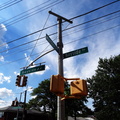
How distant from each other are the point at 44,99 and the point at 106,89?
19342 mm

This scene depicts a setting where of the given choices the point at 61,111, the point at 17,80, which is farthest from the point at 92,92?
the point at 61,111

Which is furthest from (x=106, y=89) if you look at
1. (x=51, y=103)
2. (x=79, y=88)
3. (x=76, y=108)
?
(x=79, y=88)

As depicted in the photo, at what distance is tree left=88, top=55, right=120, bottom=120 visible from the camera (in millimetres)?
26234

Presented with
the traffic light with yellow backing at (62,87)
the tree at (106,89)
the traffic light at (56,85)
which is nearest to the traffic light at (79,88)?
the traffic light with yellow backing at (62,87)

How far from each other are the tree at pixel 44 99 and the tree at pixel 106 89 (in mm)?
13224

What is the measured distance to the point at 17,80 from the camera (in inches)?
411

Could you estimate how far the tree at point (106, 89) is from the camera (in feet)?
86.1

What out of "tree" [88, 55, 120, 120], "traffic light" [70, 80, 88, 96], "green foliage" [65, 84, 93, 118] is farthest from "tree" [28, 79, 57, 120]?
"traffic light" [70, 80, 88, 96]

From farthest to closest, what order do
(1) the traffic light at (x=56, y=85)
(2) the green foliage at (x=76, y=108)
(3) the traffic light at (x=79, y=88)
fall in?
(2) the green foliage at (x=76, y=108) < (3) the traffic light at (x=79, y=88) < (1) the traffic light at (x=56, y=85)

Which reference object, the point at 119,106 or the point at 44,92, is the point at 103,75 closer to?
the point at 119,106

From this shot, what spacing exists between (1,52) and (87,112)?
111 feet

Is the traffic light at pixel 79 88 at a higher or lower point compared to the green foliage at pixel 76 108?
higher

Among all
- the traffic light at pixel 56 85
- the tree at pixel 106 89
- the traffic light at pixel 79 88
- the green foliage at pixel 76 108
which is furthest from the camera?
the green foliage at pixel 76 108

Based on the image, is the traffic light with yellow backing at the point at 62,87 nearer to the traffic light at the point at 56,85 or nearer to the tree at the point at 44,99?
the traffic light at the point at 56,85
